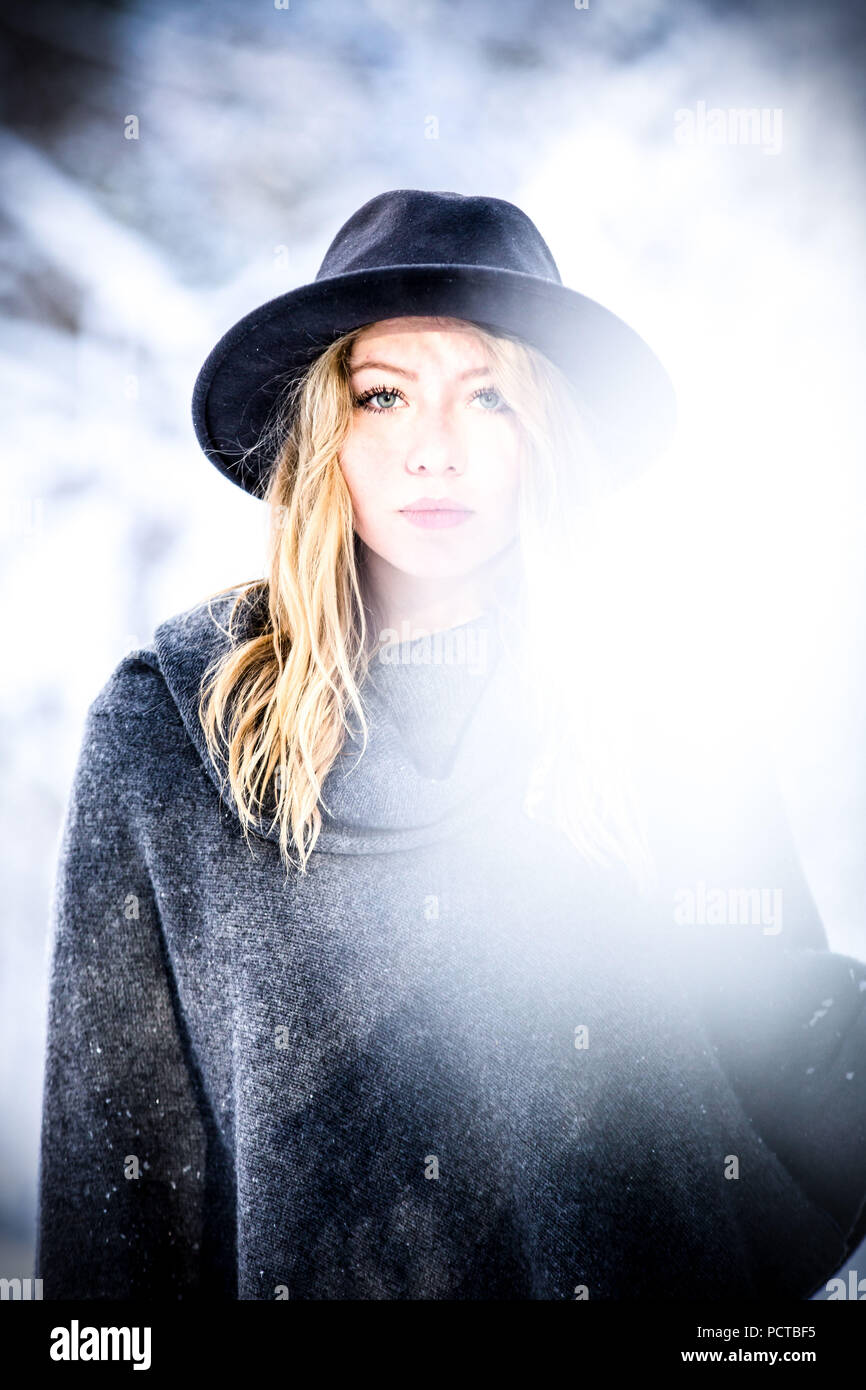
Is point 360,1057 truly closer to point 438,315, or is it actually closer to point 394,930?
point 394,930

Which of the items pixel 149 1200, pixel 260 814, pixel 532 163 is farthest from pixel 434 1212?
pixel 532 163

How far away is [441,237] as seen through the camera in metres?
1.13

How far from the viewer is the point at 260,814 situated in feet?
3.83

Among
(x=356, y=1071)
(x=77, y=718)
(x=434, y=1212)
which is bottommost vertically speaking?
(x=434, y=1212)

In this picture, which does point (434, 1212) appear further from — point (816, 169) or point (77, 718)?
point (816, 169)

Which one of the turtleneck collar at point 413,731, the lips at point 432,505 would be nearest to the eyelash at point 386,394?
the lips at point 432,505

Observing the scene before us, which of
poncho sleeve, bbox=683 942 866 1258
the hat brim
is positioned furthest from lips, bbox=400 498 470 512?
poncho sleeve, bbox=683 942 866 1258

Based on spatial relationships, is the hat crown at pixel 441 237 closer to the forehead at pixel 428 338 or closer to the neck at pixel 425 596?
the forehead at pixel 428 338

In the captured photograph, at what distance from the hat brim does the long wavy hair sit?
0.03 meters

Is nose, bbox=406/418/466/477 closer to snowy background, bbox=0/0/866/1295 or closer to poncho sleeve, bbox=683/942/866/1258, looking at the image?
snowy background, bbox=0/0/866/1295

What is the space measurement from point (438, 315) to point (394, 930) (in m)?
0.81

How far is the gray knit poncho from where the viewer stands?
1148mm

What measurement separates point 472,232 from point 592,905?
0.94m

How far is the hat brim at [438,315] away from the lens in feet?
3.60
